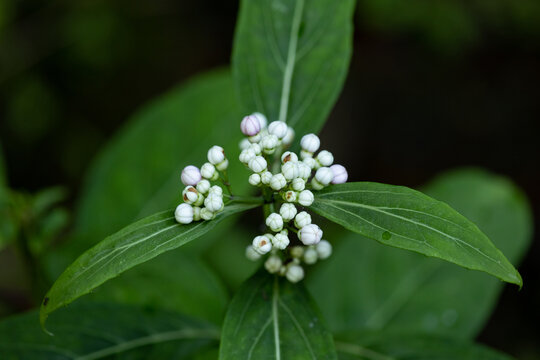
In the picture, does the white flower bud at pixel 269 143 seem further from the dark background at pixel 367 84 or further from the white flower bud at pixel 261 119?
the dark background at pixel 367 84

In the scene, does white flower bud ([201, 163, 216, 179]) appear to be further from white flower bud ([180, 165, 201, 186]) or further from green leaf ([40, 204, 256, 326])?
green leaf ([40, 204, 256, 326])

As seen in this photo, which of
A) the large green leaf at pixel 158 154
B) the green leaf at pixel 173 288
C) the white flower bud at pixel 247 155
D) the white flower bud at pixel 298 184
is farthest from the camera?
the large green leaf at pixel 158 154

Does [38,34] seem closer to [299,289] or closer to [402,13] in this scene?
[402,13]

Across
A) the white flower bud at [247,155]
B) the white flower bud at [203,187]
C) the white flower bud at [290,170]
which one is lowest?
the white flower bud at [203,187]

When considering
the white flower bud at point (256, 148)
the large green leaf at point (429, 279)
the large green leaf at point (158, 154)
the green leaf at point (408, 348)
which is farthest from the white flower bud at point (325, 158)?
the large green leaf at point (429, 279)

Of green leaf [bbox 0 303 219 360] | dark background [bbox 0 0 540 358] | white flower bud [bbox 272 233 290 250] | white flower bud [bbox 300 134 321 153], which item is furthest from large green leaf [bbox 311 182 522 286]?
dark background [bbox 0 0 540 358]

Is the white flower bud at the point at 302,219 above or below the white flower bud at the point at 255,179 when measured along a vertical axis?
below
